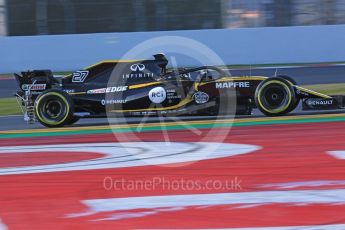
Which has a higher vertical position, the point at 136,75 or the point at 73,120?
the point at 136,75

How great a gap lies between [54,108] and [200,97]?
2.61 meters

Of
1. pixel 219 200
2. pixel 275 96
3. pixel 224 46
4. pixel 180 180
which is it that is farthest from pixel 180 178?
pixel 224 46

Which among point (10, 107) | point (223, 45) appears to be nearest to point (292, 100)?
point (10, 107)

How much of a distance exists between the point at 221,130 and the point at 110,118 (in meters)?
2.68

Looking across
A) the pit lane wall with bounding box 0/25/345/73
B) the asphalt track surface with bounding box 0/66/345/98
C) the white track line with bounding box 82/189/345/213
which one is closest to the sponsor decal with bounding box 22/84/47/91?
the white track line with bounding box 82/189/345/213

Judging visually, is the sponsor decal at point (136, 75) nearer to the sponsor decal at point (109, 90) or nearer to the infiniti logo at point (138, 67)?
the infiniti logo at point (138, 67)

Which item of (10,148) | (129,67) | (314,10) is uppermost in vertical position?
(314,10)

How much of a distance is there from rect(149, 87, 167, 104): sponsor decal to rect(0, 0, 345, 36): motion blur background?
41.8 ft

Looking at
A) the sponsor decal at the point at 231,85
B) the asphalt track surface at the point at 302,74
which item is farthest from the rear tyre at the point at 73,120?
the asphalt track surface at the point at 302,74

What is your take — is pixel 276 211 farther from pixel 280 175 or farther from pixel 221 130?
pixel 221 130

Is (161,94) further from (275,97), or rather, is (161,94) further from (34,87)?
(34,87)

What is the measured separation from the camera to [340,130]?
9.46m

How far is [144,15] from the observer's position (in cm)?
2353

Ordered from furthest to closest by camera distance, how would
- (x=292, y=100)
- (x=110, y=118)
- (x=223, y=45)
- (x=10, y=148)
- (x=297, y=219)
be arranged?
(x=223, y=45) → (x=110, y=118) → (x=292, y=100) → (x=10, y=148) → (x=297, y=219)
